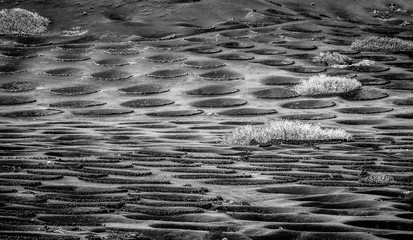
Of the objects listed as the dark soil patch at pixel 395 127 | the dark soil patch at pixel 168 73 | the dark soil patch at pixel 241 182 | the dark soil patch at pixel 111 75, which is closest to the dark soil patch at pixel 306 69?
the dark soil patch at pixel 168 73

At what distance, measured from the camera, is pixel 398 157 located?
44.1 ft

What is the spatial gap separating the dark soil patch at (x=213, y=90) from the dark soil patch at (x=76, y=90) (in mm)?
3659

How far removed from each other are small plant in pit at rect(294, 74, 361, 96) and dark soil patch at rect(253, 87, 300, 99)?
31 centimetres

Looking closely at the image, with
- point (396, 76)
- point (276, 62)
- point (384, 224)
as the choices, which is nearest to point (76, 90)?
point (276, 62)

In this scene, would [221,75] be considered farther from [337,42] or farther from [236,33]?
[337,42]

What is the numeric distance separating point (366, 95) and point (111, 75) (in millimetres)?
9985

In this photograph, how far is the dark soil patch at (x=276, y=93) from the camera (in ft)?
78.2

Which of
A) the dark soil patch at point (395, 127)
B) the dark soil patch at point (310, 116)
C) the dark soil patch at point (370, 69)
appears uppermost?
the dark soil patch at point (395, 127)

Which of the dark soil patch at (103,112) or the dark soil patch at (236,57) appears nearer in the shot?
the dark soil patch at (103,112)

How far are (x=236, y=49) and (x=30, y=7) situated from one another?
585 inches

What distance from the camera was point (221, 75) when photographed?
88.7 feet

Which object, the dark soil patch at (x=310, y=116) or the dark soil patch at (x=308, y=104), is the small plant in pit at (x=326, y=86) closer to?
the dark soil patch at (x=308, y=104)

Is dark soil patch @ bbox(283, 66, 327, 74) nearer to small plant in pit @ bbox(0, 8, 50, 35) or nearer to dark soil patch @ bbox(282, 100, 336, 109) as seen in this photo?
dark soil patch @ bbox(282, 100, 336, 109)

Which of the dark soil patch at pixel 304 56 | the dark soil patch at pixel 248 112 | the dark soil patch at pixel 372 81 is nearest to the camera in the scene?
the dark soil patch at pixel 248 112
